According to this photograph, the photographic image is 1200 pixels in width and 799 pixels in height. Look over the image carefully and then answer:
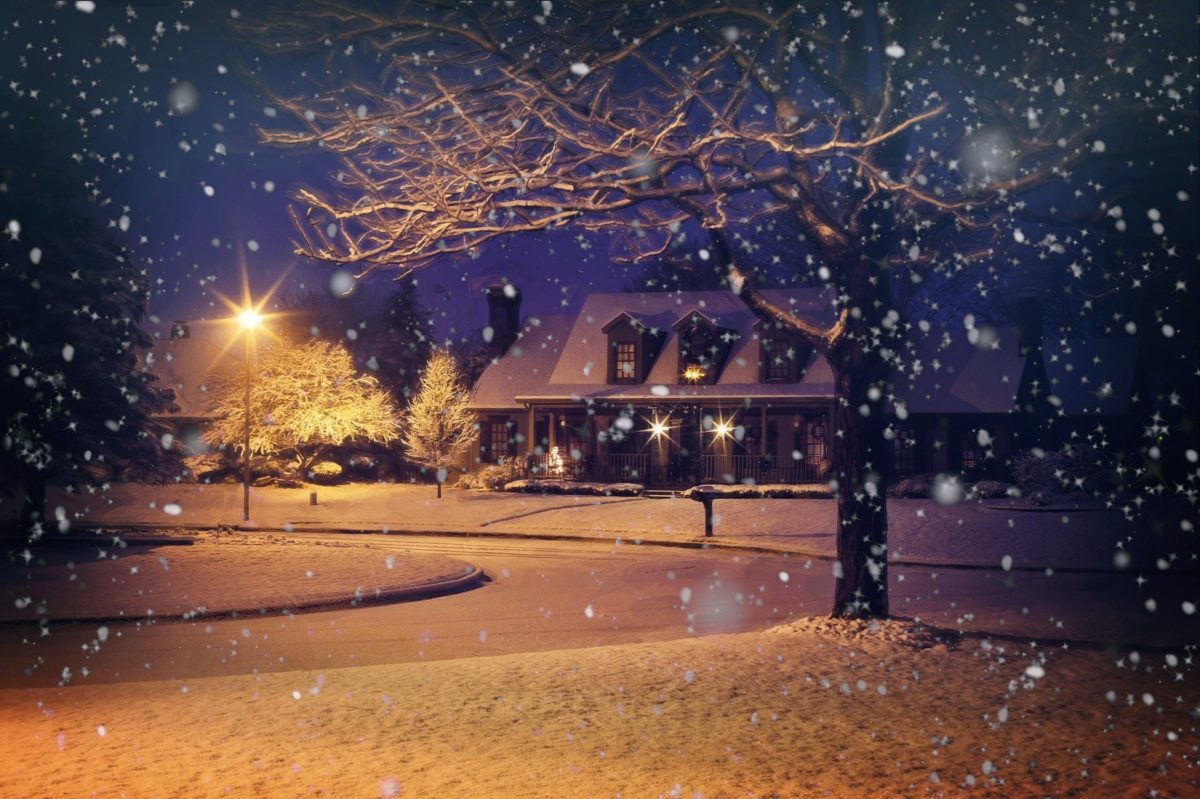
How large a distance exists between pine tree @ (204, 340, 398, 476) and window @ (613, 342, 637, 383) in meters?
12.7

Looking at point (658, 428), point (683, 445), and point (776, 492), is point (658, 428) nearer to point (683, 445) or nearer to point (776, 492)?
point (683, 445)

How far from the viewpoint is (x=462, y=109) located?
11008 mm

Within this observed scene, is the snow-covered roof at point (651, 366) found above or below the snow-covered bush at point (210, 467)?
above

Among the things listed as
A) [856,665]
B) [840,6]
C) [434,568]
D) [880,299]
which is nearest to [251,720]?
[856,665]

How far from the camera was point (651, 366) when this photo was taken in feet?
150

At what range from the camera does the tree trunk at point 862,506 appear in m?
12.6

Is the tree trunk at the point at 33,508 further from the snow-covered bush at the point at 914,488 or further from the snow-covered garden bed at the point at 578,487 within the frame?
the snow-covered bush at the point at 914,488

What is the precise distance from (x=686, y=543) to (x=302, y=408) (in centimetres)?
2890

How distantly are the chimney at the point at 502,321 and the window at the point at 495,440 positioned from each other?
435 cm

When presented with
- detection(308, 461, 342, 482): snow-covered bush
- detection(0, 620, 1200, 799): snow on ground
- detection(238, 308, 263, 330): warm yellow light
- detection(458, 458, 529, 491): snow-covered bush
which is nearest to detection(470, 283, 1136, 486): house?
detection(458, 458, 529, 491): snow-covered bush

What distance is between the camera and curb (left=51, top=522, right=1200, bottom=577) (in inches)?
829

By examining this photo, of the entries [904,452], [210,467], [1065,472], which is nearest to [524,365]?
[210,467]

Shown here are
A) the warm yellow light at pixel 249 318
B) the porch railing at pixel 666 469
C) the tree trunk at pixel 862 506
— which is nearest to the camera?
the tree trunk at pixel 862 506

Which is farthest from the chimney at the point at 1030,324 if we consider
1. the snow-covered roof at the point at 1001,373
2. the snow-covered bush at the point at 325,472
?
the snow-covered bush at the point at 325,472
